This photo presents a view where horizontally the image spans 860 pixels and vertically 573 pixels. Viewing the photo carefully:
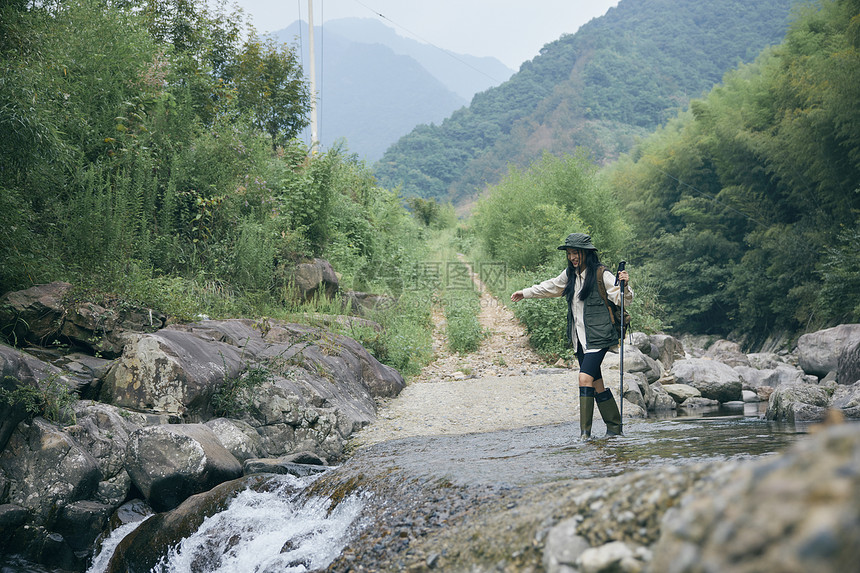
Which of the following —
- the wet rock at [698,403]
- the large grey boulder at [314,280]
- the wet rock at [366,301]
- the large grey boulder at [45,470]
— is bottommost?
the wet rock at [698,403]

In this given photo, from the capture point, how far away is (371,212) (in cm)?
1895

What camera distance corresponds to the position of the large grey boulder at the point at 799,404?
751 centimetres

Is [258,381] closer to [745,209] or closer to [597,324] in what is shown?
[597,324]

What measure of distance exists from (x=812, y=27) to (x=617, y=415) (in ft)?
72.5

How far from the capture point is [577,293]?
5.80 meters

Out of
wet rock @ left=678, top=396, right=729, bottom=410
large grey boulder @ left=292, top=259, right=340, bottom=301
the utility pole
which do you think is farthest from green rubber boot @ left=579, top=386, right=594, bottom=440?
the utility pole

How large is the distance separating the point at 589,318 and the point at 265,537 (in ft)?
11.2

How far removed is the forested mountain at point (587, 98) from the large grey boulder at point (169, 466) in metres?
63.7

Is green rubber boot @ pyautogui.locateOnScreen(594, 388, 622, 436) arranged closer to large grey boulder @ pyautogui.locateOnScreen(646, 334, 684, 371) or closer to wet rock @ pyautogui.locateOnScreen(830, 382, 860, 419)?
wet rock @ pyautogui.locateOnScreen(830, 382, 860, 419)

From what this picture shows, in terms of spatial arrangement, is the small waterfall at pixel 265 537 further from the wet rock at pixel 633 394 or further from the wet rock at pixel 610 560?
the wet rock at pixel 633 394

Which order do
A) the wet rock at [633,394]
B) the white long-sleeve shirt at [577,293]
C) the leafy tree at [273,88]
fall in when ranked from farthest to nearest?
the leafy tree at [273,88], the wet rock at [633,394], the white long-sleeve shirt at [577,293]

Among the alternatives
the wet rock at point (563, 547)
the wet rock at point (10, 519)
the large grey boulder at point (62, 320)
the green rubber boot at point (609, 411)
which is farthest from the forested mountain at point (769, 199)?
the wet rock at point (10, 519)

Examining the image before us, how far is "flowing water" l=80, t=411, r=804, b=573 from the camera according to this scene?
3783mm

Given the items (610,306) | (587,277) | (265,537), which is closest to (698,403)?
(610,306)
